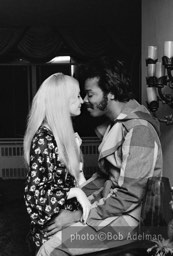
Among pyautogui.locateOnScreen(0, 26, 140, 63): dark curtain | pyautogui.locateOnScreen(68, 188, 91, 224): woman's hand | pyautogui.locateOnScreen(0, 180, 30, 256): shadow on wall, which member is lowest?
pyautogui.locateOnScreen(0, 180, 30, 256): shadow on wall

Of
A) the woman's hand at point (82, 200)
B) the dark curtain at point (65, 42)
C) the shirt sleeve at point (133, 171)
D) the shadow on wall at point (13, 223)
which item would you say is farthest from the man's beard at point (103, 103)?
the dark curtain at point (65, 42)

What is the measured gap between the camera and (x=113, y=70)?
1.81m

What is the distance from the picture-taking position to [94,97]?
1.80 m

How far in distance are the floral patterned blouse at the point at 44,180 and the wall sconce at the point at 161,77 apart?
0.60 metres

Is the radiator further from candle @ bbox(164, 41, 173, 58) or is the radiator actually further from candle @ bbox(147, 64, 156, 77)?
candle @ bbox(164, 41, 173, 58)

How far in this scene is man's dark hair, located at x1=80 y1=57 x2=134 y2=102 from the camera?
179 centimetres

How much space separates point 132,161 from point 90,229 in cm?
33

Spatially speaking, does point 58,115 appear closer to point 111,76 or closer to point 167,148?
point 111,76

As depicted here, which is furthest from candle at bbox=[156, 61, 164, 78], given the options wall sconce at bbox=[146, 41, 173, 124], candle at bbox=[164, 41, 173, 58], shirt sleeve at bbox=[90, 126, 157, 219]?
shirt sleeve at bbox=[90, 126, 157, 219]

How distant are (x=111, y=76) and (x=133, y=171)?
497 mm

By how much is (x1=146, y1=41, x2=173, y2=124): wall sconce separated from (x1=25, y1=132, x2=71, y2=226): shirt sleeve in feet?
2.02

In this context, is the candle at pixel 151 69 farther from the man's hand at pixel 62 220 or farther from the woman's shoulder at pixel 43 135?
the man's hand at pixel 62 220

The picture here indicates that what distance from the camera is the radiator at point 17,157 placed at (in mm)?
6125

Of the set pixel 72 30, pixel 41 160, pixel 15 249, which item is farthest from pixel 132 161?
pixel 72 30
